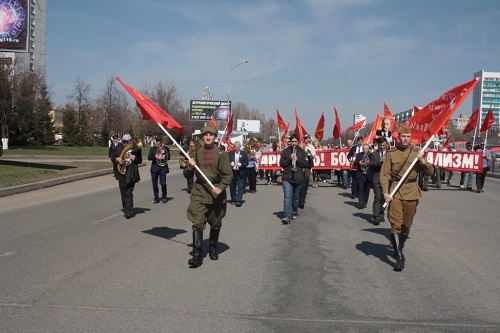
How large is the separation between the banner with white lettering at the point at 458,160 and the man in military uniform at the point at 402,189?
12.6m

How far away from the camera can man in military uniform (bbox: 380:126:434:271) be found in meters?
6.68

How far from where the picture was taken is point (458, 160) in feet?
63.9

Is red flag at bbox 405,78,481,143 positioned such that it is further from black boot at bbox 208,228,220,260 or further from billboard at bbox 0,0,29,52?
billboard at bbox 0,0,29,52

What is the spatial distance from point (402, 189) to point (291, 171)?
3768mm

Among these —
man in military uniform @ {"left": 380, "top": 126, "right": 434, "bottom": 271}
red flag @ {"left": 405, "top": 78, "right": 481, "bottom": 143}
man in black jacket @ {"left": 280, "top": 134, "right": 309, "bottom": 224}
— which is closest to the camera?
man in military uniform @ {"left": 380, "top": 126, "right": 434, "bottom": 271}

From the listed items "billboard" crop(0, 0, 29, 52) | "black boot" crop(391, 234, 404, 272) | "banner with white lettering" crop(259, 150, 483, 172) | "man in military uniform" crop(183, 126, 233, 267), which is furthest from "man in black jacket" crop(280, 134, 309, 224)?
"billboard" crop(0, 0, 29, 52)

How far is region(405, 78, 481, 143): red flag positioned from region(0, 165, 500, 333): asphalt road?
1.83 m

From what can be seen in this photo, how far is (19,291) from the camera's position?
5.33 metres

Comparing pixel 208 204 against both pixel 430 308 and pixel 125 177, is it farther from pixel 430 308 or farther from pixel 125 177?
pixel 125 177

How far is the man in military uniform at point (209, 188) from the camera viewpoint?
6727 mm

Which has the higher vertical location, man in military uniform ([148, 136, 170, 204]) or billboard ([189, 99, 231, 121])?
billboard ([189, 99, 231, 121])

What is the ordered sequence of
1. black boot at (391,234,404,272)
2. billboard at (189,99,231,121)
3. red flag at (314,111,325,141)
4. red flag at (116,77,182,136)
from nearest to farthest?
black boot at (391,234,404,272), red flag at (116,77,182,136), red flag at (314,111,325,141), billboard at (189,99,231,121)

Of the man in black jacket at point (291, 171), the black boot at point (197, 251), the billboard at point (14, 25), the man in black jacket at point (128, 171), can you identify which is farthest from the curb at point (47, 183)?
the billboard at point (14, 25)

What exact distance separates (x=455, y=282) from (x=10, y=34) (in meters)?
34.4
